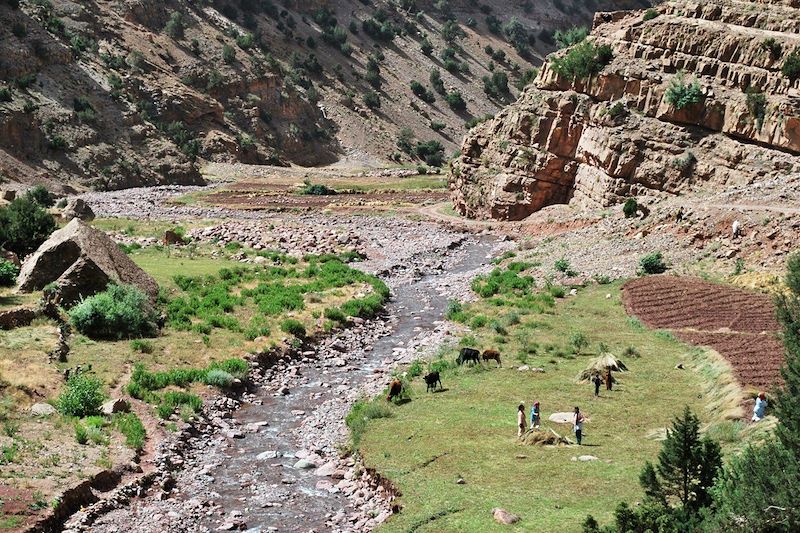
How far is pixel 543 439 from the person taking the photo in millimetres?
22969

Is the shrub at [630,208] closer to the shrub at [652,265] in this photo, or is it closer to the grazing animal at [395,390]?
the shrub at [652,265]

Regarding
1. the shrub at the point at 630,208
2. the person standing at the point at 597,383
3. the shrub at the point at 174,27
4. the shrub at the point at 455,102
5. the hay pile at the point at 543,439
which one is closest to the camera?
the hay pile at the point at 543,439

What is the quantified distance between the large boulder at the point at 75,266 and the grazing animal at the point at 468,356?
1458 cm

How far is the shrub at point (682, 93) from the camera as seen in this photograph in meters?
57.3

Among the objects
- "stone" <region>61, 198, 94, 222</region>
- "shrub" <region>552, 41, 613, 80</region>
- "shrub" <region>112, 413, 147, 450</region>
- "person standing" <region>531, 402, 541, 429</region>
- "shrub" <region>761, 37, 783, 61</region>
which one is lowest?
"stone" <region>61, 198, 94, 222</region>

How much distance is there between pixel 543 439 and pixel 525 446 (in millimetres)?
527

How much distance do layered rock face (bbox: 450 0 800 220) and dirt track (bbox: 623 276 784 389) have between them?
1600cm

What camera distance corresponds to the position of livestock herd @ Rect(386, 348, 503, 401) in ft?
92.5

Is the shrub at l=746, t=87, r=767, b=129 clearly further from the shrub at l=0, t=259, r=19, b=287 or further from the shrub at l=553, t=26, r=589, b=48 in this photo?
the shrub at l=0, t=259, r=19, b=287

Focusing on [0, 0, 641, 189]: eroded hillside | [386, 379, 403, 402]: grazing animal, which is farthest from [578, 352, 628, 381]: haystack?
[0, 0, 641, 189]: eroded hillside

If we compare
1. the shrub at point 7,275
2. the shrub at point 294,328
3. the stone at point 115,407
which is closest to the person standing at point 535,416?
the stone at point 115,407

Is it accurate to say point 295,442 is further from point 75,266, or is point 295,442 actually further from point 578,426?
point 75,266

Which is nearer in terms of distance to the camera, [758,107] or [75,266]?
[75,266]

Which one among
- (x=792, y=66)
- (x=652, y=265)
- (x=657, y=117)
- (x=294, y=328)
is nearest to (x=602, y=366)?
(x=294, y=328)
